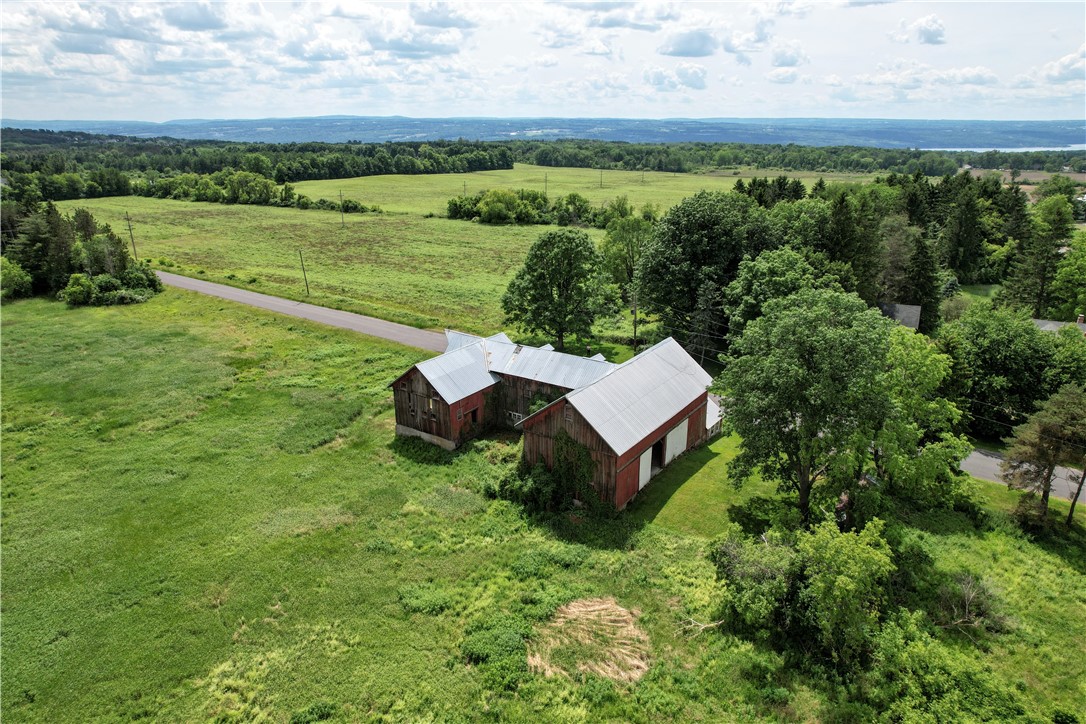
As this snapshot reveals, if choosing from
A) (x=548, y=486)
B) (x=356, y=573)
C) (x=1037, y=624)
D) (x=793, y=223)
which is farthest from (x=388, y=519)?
(x=793, y=223)

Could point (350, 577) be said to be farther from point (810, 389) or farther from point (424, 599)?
point (810, 389)

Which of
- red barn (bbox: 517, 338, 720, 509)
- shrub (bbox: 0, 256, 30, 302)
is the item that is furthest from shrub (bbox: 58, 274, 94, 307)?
red barn (bbox: 517, 338, 720, 509)

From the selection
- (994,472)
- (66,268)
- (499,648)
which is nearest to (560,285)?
(994,472)

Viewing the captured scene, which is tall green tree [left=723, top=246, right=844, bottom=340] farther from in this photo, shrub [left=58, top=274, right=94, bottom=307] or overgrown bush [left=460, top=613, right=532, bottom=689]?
shrub [left=58, top=274, right=94, bottom=307]

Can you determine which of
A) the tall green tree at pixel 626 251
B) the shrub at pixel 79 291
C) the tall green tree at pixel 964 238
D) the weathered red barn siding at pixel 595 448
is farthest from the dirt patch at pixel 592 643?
the tall green tree at pixel 964 238

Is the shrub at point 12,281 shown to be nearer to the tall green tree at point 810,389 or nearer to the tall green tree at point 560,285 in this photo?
the tall green tree at point 560,285
